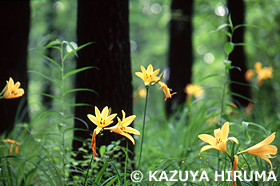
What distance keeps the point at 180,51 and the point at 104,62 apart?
342 centimetres

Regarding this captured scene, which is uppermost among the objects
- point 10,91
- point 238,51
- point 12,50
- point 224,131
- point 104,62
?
point 238,51

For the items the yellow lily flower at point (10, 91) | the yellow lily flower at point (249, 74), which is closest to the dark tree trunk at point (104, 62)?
the yellow lily flower at point (10, 91)

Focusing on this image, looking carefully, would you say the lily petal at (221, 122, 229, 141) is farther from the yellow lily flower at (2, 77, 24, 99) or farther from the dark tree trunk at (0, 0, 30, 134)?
the dark tree trunk at (0, 0, 30, 134)

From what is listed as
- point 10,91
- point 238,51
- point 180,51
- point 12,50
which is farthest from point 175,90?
point 10,91

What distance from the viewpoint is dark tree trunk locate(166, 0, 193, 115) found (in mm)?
5500

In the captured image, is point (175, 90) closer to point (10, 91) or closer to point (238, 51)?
point (238, 51)

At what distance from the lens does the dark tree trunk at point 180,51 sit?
5.50m

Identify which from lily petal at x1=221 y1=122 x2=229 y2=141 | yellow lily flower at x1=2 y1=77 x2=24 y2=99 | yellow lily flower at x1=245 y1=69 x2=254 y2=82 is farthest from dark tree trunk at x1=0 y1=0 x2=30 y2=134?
yellow lily flower at x1=245 y1=69 x2=254 y2=82

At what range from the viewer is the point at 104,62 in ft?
7.91

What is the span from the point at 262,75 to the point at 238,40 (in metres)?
0.91

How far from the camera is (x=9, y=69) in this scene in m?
3.55

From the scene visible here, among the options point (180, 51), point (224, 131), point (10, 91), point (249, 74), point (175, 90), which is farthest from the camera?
point (180, 51)

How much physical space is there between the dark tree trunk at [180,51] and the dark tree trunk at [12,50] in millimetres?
2751

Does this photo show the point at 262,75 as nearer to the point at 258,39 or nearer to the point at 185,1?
the point at 185,1
